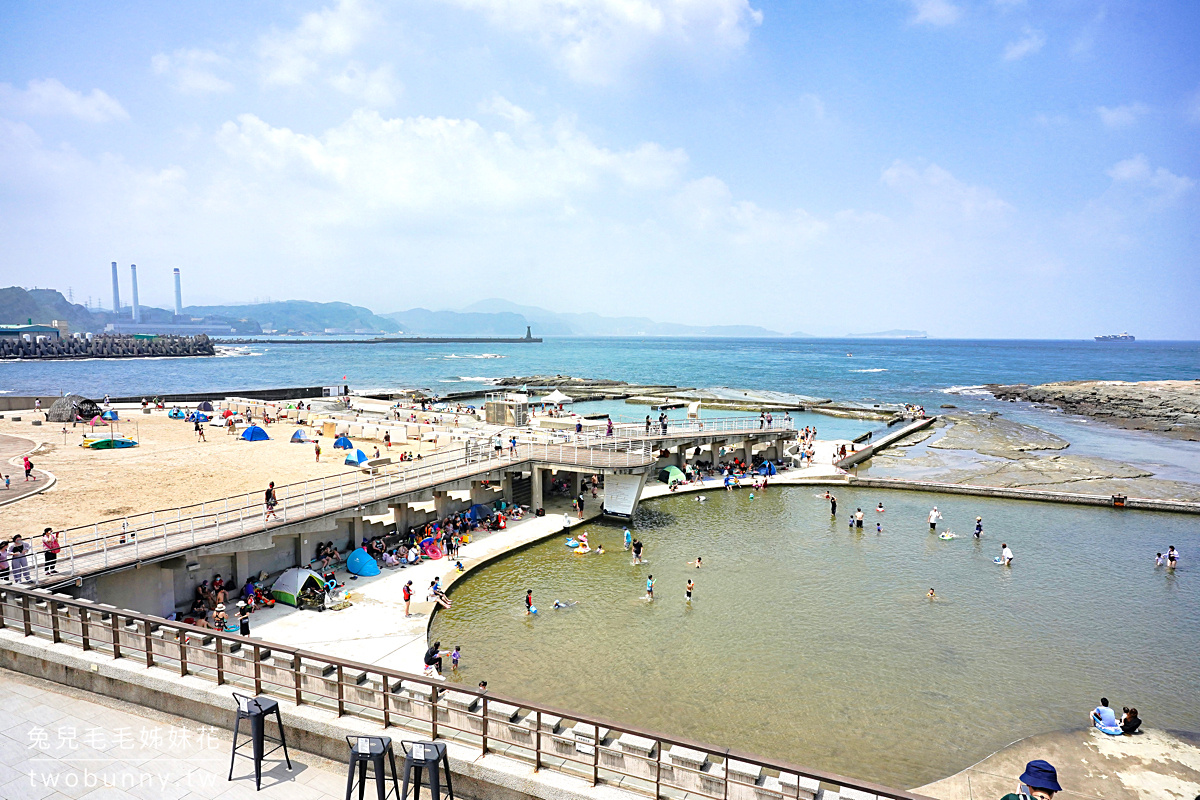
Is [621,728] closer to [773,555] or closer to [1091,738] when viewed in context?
[1091,738]

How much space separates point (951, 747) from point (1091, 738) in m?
3.40

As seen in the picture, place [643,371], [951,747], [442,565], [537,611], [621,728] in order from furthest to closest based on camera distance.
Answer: [643,371] < [442,565] < [537,611] < [951,747] < [621,728]

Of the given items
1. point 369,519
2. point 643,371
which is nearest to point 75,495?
point 369,519

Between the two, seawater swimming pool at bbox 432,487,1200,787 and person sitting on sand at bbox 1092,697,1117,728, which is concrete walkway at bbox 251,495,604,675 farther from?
person sitting on sand at bbox 1092,697,1117,728

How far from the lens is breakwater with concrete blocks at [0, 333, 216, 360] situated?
16138 cm

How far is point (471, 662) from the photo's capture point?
17.9m

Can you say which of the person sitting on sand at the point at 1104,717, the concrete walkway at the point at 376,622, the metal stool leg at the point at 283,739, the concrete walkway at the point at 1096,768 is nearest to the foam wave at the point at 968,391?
the person sitting on sand at the point at 1104,717

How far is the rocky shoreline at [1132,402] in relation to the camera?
73.4m

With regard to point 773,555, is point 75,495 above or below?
above

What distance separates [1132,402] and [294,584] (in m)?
104

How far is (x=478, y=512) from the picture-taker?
96.2ft

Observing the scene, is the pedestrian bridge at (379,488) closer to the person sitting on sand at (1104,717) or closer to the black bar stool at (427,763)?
the black bar stool at (427,763)

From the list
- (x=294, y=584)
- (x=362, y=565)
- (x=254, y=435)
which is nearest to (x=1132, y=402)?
(x=362, y=565)

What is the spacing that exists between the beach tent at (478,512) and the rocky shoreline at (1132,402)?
235ft
